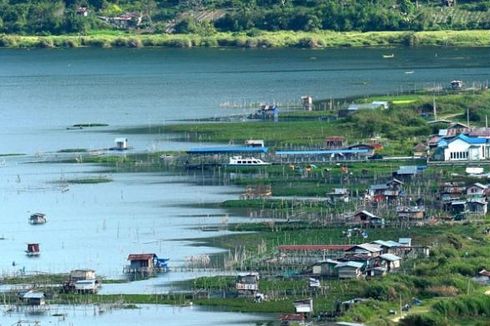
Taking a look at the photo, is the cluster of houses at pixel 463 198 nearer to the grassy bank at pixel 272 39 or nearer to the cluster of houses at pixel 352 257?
the cluster of houses at pixel 352 257

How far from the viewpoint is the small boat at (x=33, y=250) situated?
3994 cm

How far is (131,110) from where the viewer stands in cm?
7344

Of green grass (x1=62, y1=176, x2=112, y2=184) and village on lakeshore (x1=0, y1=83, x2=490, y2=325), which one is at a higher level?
village on lakeshore (x1=0, y1=83, x2=490, y2=325)

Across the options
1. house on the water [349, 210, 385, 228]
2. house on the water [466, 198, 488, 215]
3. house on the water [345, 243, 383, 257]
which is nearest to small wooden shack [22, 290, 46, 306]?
house on the water [345, 243, 383, 257]

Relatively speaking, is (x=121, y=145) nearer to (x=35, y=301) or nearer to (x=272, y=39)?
(x=35, y=301)

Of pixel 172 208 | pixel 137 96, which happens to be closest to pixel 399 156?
pixel 172 208

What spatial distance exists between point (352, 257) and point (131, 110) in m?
37.6

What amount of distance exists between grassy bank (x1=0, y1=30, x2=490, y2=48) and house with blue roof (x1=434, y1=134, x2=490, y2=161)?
184 ft

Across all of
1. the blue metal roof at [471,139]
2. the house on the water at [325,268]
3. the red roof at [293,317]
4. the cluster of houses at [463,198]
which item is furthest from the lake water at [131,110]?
the blue metal roof at [471,139]

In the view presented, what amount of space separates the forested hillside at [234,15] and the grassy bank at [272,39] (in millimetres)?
606

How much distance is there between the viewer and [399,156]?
170 feet

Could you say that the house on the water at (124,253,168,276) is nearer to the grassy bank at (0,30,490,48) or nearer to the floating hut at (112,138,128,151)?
the floating hut at (112,138,128,151)

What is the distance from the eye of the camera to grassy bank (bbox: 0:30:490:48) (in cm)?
10762

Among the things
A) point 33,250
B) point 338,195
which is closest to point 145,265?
point 33,250
